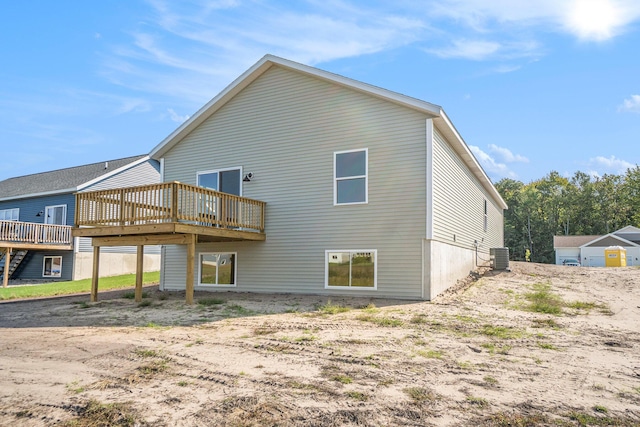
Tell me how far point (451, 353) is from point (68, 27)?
13.3 meters

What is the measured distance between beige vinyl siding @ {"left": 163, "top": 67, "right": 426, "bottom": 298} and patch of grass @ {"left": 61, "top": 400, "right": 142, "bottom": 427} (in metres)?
8.32

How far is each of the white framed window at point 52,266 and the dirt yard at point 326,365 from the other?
12.9m

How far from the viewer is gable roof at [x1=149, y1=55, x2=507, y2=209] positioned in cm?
1148

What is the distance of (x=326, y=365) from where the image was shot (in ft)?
18.1

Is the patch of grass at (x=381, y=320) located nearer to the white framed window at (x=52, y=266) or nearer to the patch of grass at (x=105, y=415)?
the patch of grass at (x=105, y=415)

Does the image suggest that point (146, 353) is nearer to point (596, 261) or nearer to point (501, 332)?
point (501, 332)

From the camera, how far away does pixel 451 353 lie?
6059 millimetres

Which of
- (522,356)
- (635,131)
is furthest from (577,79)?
(635,131)

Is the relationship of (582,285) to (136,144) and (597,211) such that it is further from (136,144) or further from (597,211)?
(597,211)

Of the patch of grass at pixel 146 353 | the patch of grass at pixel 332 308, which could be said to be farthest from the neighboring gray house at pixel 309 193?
the patch of grass at pixel 146 353

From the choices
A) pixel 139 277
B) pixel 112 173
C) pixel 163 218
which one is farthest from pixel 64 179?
pixel 163 218

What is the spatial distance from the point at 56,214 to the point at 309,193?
55.5 feet

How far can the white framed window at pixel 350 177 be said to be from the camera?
12258mm

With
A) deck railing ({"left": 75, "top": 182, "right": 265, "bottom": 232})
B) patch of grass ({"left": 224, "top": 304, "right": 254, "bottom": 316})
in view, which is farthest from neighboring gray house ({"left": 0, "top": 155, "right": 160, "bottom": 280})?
patch of grass ({"left": 224, "top": 304, "right": 254, "bottom": 316})
